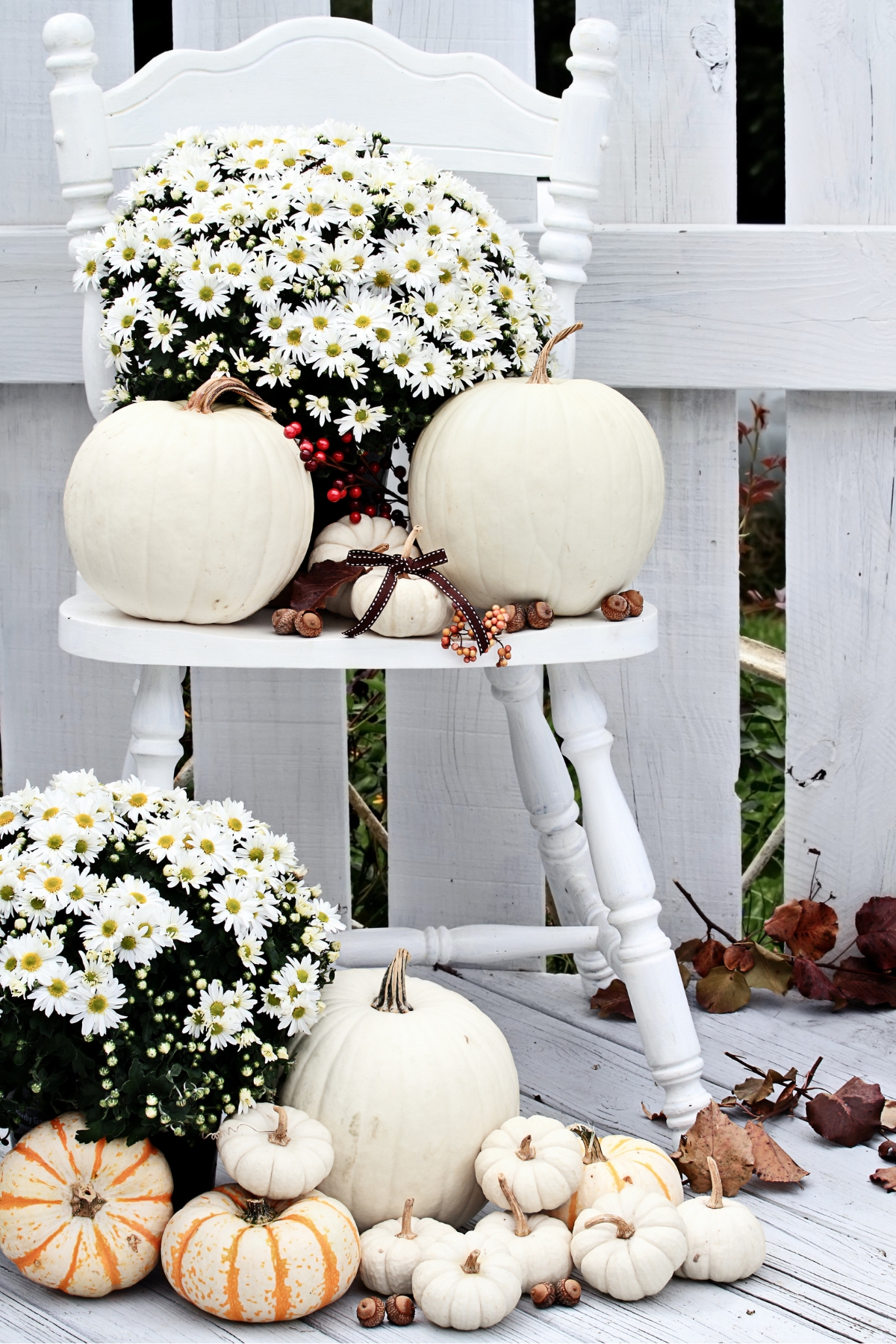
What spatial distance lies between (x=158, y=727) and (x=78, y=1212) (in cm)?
53

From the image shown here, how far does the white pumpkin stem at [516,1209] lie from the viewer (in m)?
1.45

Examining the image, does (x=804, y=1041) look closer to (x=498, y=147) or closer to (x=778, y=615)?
(x=498, y=147)

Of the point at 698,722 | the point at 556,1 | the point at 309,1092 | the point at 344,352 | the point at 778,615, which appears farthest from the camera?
the point at 556,1

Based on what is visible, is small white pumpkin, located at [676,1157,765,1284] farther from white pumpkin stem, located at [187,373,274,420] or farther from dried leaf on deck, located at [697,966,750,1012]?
white pumpkin stem, located at [187,373,274,420]

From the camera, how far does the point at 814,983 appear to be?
7.00ft

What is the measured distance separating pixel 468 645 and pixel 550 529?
6.0 inches

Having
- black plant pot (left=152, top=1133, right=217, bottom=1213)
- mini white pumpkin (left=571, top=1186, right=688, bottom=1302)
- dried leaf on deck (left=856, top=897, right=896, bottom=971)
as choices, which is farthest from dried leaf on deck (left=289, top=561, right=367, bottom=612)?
dried leaf on deck (left=856, top=897, right=896, bottom=971)

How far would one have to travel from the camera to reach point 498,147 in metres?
1.86

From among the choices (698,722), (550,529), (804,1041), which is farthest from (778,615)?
(550,529)

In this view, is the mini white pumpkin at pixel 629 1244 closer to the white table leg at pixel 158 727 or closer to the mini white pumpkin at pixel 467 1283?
the mini white pumpkin at pixel 467 1283

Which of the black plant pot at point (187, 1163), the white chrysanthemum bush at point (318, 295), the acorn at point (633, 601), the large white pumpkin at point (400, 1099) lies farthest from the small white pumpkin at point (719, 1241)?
the white chrysanthemum bush at point (318, 295)

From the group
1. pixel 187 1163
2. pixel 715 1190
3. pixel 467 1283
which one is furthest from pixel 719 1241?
pixel 187 1163

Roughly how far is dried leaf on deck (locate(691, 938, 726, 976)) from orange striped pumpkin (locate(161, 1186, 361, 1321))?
3.00ft

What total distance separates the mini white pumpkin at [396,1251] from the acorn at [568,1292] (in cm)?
12
